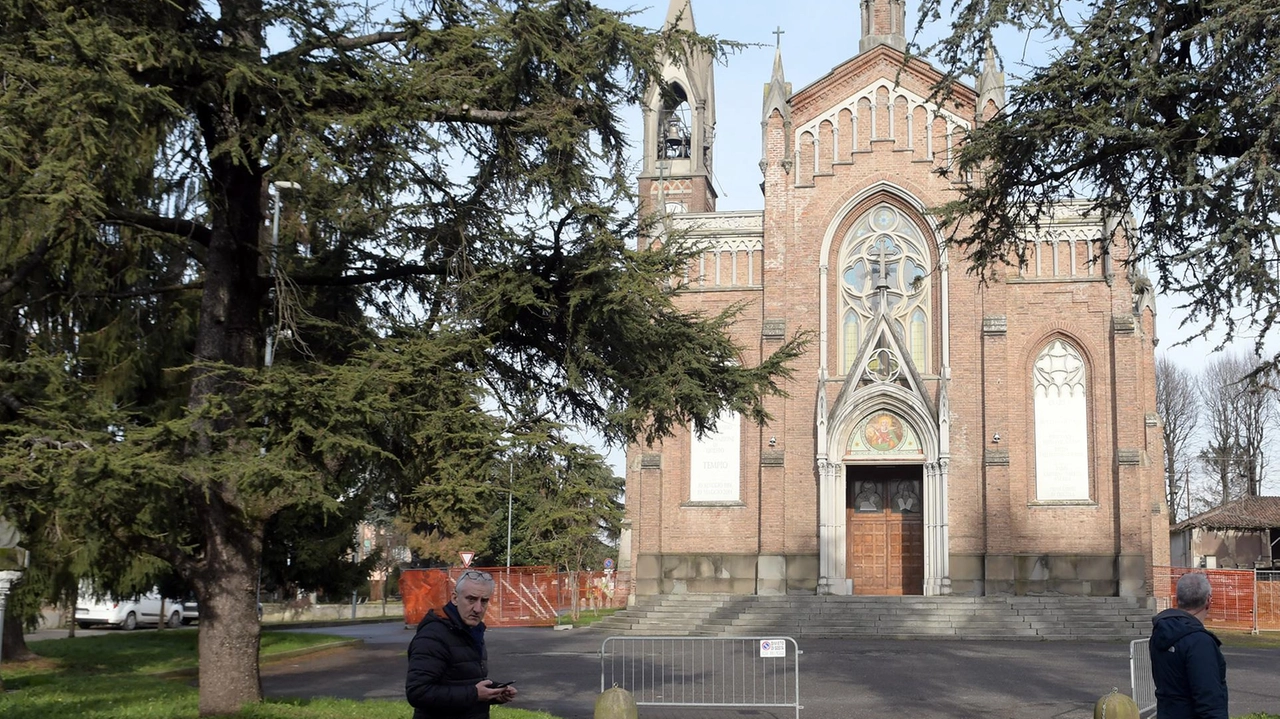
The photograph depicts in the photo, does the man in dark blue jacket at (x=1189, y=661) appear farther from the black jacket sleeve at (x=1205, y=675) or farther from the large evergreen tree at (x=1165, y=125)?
the large evergreen tree at (x=1165, y=125)

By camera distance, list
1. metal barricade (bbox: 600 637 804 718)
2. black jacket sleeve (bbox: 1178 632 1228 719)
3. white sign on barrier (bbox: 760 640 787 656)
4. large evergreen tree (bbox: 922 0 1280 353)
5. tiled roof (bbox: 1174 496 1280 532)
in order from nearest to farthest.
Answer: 1. black jacket sleeve (bbox: 1178 632 1228 719)
2. large evergreen tree (bbox: 922 0 1280 353)
3. white sign on barrier (bbox: 760 640 787 656)
4. metal barricade (bbox: 600 637 804 718)
5. tiled roof (bbox: 1174 496 1280 532)

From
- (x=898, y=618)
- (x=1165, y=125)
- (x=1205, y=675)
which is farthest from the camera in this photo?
(x=898, y=618)

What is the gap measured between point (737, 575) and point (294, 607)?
87.2 feet

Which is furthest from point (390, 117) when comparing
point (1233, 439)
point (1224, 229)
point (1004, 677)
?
point (1233, 439)

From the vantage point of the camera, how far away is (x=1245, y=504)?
52562 mm

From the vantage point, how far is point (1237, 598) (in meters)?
33.9

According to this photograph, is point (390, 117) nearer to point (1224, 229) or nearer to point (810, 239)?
point (1224, 229)

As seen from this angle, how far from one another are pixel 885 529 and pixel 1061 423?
557cm

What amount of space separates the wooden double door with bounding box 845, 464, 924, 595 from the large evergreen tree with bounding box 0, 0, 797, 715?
67.4 feet

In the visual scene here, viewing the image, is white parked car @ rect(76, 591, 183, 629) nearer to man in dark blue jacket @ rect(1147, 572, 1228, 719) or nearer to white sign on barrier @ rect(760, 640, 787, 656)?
white sign on barrier @ rect(760, 640, 787, 656)

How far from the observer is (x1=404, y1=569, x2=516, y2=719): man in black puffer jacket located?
618cm

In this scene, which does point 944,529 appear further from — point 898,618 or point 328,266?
point 328,266

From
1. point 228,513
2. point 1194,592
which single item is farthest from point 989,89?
point 1194,592

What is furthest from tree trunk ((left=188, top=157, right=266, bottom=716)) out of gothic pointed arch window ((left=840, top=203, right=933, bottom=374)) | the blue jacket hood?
gothic pointed arch window ((left=840, top=203, right=933, bottom=374))
